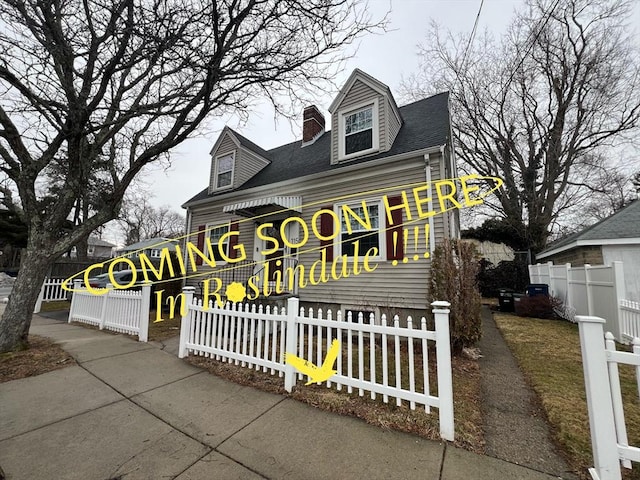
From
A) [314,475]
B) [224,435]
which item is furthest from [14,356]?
[314,475]

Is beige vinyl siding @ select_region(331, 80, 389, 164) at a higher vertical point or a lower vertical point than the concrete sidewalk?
higher

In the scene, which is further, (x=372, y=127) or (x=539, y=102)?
(x=539, y=102)

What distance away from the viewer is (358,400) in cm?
315

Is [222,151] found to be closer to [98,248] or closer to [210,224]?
[210,224]

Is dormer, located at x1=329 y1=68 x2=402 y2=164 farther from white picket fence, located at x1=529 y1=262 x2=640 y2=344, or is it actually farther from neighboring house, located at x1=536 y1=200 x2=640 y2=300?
neighboring house, located at x1=536 y1=200 x2=640 y2=300

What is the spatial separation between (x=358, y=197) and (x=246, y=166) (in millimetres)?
5470

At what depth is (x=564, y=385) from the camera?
366 centimetres

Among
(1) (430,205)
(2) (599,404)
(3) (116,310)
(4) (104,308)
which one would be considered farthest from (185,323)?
(1) (430,205)

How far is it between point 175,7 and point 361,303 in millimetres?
6925

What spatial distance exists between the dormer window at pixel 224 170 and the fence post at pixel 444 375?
9.45 metres

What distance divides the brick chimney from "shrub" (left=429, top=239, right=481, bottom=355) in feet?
25.3

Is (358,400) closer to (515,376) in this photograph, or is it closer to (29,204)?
(515,376)

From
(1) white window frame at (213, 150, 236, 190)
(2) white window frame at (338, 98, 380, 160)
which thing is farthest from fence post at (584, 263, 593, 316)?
(1) white window frame at (213, 150, 236, 190)

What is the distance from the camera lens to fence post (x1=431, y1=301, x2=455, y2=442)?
8.25ft
